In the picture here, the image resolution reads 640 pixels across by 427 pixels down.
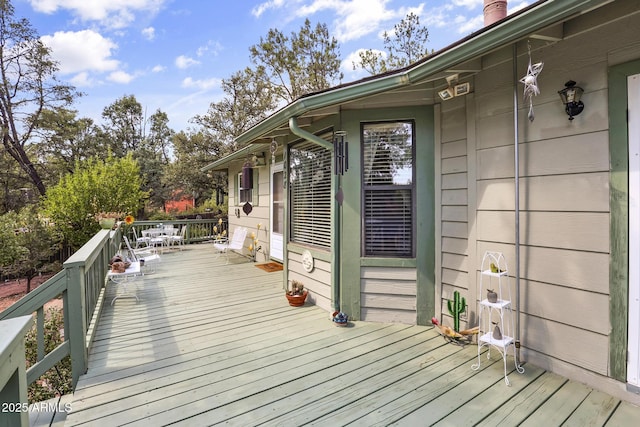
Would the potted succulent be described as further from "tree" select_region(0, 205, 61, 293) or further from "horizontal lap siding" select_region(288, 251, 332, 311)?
"tree" select_region(0, 205, 61, 293)

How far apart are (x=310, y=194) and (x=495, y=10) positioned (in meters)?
2.75

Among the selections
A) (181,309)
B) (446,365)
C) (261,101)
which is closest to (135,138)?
(261,101)

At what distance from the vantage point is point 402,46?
12.5 meters

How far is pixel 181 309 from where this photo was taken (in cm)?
388

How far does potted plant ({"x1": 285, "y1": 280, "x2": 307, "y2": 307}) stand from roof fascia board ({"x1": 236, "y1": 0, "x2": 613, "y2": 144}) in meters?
2.02

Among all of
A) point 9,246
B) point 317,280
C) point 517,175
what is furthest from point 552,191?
point 9,246

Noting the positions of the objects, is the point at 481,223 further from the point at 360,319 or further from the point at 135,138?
the point at 135,138

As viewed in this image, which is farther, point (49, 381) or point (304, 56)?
point (304, 56)

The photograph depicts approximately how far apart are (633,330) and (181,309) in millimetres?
4212

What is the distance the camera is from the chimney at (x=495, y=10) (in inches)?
116

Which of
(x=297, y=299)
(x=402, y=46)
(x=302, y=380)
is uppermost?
(x=402, y=46)

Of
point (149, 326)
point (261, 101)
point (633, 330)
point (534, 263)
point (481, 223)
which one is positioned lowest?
point (149, 326)

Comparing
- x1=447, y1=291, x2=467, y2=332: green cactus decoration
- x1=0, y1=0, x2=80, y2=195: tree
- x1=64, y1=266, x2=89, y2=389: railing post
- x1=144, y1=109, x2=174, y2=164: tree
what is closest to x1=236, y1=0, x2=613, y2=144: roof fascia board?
x1=447, y1=291, x2=467, y2=332: green cactus decoration

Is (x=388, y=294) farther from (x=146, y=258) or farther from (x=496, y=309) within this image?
(x=146, y=258)
